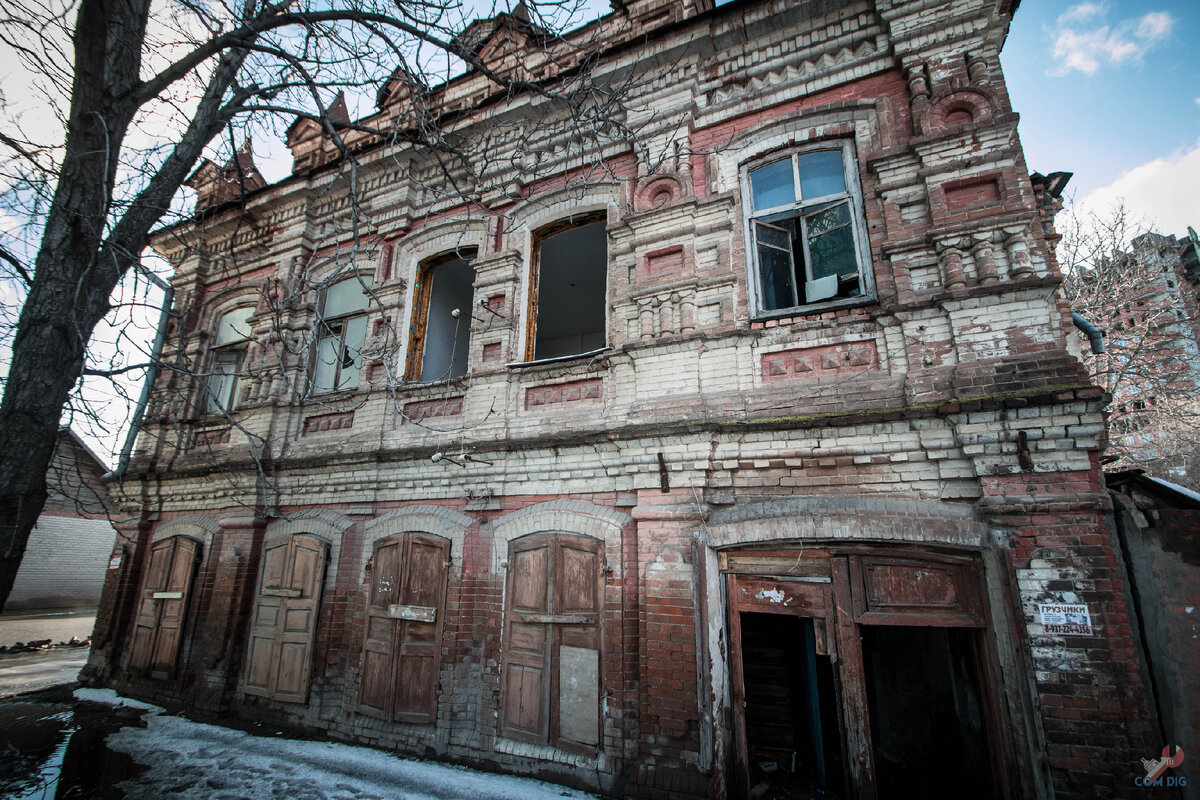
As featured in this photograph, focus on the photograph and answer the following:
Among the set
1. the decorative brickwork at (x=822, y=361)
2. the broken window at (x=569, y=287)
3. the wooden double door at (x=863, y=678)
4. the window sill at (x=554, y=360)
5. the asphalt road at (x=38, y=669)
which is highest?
the broken window at (x=569, y=287)

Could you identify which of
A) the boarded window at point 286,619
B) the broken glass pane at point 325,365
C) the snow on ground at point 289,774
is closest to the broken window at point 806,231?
the snow on ground at point 289,774

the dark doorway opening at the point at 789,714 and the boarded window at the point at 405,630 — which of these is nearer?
the dark doorway opening at the point at 789,714

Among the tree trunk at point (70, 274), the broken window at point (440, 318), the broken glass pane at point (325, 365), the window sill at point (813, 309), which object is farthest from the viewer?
the broken glass pane at point (325, 365)

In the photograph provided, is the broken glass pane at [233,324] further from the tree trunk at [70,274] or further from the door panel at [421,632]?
the tree trunk at [70,274]

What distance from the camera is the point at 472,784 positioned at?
439cm

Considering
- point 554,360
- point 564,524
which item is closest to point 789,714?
point 564,524

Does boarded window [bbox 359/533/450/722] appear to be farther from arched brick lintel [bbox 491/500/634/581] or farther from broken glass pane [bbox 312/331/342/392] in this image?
broken glass pane [bbox 312/331/342/392]

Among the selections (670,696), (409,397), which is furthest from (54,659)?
(670,696)

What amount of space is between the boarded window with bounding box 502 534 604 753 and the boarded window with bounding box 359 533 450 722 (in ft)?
2.83

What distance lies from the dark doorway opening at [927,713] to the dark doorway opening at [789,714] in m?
0.42

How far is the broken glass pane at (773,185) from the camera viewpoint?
4984 mm

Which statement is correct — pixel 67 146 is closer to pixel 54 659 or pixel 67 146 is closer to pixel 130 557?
pixel 130 557

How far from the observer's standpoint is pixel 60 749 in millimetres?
5320

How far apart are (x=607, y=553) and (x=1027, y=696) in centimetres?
296
